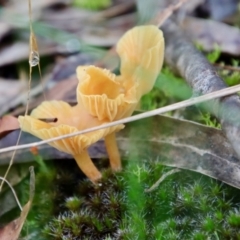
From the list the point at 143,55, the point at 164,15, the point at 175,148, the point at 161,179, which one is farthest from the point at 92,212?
the point at 164,15

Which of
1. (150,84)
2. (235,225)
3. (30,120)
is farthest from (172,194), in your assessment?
(30,120)

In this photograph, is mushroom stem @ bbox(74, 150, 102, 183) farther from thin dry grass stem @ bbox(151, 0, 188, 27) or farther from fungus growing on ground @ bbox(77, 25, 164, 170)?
thin dry grass stem @ bbox(151, 0, 188, 27)

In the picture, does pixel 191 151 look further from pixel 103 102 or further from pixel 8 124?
pixel 8 124

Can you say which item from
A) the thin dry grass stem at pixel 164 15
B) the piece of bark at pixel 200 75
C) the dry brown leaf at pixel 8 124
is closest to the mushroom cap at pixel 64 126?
the dry brown leaf at pixel 8 124

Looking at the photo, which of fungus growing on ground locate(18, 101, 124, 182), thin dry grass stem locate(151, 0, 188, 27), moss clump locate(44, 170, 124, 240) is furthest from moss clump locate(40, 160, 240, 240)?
thin dry grass stem locate(151, 0, 188, 27)

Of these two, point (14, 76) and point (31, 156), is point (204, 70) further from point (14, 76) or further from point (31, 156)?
point (14, 76)
